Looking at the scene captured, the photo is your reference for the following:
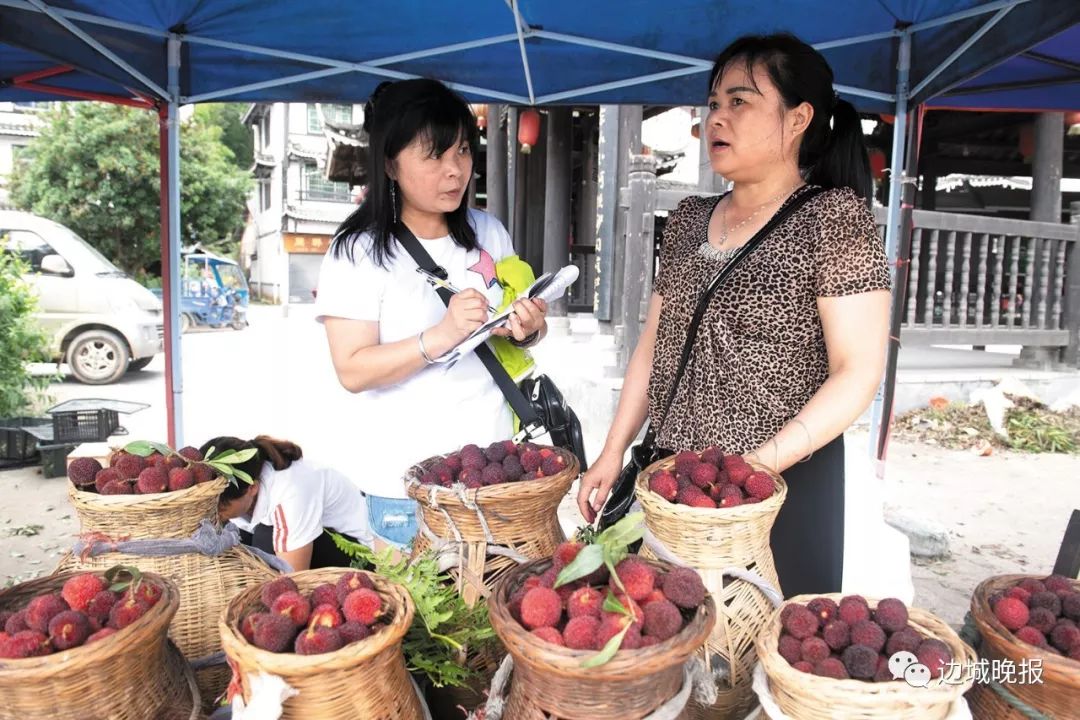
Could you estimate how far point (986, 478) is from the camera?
550cm

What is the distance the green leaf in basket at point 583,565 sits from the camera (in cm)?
90

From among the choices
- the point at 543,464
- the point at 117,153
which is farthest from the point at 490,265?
the point at 117,153

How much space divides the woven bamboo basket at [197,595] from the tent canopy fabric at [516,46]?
2.09 m

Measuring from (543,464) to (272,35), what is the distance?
2.31 metres

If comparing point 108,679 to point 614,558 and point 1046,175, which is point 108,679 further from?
point 1046,175

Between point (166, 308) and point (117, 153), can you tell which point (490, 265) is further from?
→ point (117, 153)

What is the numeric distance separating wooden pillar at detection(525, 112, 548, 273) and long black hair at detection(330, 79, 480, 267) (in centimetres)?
829

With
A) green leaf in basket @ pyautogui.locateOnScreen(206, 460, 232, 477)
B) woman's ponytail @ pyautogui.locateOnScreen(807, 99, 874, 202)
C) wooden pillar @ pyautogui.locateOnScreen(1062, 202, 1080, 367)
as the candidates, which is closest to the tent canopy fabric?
woman's ponytail @ pyautogui.locateOnScreen(807, 99, 874, 202)

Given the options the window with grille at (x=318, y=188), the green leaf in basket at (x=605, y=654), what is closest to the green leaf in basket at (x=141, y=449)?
the green leaf in basket at (x=605, y=654)

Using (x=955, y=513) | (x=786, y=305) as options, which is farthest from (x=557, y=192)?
(x=786, y=305)

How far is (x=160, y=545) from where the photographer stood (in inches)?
49.5

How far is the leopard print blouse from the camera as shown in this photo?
1454mm

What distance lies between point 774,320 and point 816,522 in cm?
46

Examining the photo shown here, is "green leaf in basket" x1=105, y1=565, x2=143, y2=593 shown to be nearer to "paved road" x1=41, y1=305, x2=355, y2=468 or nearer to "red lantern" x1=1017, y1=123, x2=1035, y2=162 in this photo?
"paved road" x1=41, y1=305, x2=355, y2=468
